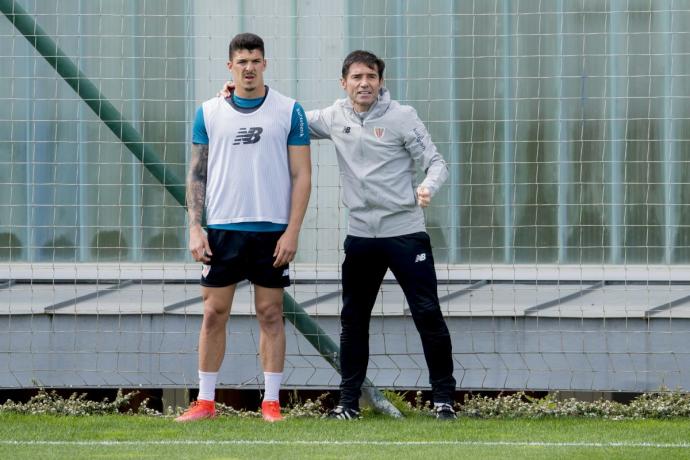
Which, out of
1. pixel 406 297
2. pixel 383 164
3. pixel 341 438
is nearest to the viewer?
pixel 341 438

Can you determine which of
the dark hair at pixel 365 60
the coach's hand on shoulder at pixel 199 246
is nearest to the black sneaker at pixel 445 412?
the coach's hand on shoulder at pixel 199 246

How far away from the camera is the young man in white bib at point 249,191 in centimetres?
654

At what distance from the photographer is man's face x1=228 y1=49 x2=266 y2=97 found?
6543 mm

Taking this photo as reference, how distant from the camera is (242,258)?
21.5 ft

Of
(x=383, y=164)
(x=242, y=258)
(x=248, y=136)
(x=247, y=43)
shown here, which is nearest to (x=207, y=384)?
(x=242, y=258)

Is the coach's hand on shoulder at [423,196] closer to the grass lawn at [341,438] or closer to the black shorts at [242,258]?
the black shorts at [242,258]

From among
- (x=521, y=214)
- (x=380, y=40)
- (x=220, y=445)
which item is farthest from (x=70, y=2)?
(x=220, y=445)

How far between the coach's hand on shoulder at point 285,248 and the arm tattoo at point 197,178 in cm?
42

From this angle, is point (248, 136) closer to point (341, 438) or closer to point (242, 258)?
point (242, 258)

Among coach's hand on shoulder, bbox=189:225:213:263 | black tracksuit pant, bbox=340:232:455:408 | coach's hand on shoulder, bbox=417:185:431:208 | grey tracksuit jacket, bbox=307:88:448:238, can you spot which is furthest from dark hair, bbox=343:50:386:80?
coach's hand on shoulder, bbox=189:225:213:263

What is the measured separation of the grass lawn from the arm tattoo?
3.28 ft

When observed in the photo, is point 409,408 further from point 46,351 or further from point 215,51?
point 215,51

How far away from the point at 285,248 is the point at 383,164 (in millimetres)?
599

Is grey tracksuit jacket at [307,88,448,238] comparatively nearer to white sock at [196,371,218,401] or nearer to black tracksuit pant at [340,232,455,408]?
black tracksuit pant at [340,232,455,408]
